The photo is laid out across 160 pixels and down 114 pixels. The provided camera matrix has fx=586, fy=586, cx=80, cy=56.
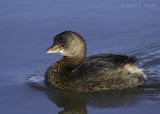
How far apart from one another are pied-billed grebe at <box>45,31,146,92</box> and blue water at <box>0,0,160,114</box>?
0.56ft

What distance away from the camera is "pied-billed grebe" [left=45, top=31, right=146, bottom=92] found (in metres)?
9.02

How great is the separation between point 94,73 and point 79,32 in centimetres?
240

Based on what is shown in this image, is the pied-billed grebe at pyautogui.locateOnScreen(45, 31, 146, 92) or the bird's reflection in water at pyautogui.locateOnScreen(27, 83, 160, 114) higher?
the pied-billed grebe at pyautogui.locateOnScreen(45, 31, 146, 92)

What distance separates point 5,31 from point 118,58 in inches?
121

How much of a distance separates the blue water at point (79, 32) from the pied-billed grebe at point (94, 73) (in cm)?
17

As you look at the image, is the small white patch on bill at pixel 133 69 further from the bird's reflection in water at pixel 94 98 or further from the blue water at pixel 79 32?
the bird's reflection in water at pixel 94 98

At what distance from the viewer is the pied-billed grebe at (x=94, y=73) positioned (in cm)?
902

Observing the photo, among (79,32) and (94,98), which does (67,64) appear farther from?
(79,32)

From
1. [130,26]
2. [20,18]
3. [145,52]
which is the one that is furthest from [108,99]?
[20,18]

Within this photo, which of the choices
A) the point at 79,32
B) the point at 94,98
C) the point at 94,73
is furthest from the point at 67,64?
the point at 79,32

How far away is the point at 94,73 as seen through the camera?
9.02 metres

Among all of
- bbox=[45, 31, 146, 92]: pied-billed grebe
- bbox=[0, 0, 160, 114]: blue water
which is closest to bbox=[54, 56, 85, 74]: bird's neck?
bbox=[45, 31, 146, 92]: pied-billed grebe

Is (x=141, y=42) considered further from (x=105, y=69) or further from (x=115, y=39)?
(x=105, y=69)

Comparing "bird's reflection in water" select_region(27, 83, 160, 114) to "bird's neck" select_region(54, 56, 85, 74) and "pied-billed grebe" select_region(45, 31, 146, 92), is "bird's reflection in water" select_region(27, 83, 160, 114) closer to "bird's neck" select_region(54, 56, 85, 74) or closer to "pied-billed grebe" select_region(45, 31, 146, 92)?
"pied-billed grebe" select_region(45, 31, 146, 92)
